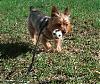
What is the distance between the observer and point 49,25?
8555 mm

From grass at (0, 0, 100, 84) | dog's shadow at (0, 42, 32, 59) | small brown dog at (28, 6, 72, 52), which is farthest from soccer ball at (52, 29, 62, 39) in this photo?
dog's shadow at (0, 42, 32, 59)

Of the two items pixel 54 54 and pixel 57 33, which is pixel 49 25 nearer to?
pixel 57 33

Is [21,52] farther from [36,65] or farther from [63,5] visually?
[63,5]

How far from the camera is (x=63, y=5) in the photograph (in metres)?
14.3

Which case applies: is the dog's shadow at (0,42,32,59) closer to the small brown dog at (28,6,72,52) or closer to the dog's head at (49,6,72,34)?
the small brown dog at (28,6,72,52)

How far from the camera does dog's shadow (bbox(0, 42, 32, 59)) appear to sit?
889cm

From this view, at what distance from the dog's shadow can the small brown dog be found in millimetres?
490

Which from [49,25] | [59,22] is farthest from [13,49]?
[59,22]

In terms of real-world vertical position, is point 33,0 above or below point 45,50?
above

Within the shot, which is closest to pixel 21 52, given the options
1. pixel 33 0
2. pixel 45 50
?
pixel 45 50

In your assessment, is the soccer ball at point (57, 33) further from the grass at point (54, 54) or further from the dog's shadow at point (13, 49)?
the dog's shadow at point (13, 49)

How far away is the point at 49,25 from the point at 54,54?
808mm

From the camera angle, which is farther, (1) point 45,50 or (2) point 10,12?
(2) point 10,12

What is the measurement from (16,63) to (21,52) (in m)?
0.85
